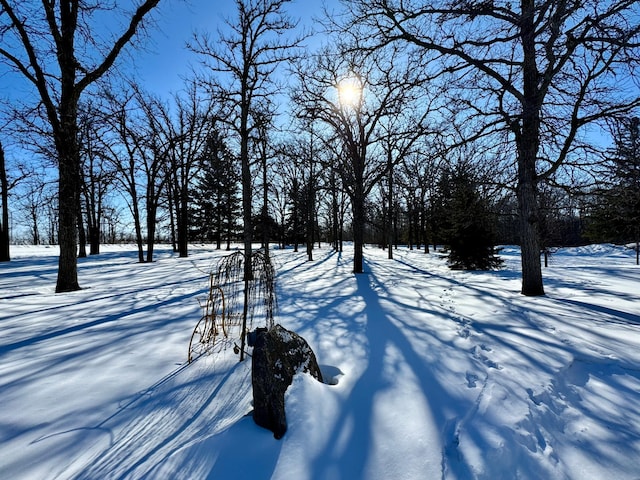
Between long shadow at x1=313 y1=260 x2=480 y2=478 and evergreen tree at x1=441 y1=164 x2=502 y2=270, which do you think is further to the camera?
evergreen tree at x1=441 y1=164 x2=502 y2=270

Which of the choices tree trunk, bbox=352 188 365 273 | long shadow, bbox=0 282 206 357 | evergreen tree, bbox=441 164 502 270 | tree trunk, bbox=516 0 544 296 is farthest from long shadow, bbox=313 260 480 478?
evergreen tree, bbox=441 164 502 270

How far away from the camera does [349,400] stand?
2568 millimetres

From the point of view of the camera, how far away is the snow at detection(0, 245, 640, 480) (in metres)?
1.86

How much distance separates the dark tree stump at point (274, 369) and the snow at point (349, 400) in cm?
11

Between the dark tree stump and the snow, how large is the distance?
0.35ft

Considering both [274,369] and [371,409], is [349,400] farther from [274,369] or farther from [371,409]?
[274,369]

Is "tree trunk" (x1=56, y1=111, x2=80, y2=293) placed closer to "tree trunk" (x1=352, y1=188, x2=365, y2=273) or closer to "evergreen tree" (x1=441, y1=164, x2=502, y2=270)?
"tree trunk" (x1=352, y1=188, x2=365, y2=273)

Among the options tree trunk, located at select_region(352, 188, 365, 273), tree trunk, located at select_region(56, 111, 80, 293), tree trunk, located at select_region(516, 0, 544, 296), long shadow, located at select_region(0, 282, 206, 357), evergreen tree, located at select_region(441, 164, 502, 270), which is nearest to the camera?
long shadow, located at select_region(0, 282, 206, 357)

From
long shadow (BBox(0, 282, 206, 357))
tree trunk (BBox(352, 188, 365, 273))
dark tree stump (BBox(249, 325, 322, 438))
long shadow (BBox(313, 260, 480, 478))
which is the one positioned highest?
tree trunk (BBox(352, 188, 365, 273))

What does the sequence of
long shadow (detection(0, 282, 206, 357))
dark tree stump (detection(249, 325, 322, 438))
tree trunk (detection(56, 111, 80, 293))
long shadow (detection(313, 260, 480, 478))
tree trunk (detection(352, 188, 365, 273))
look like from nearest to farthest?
long shadow (detection(313, 260, 480, 478)) < dark tree stump (detection(249, 325, 322, 438)) < long shadow (detection(0, 282, 206, 357)) < tree trunk (detection(56, 111, 80, 293)) < tree trunk (detection(352, 188, 365, 273))

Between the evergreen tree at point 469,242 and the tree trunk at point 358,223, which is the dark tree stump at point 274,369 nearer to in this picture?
the tree trunk at point 358,223

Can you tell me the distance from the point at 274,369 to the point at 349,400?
2.49 feet

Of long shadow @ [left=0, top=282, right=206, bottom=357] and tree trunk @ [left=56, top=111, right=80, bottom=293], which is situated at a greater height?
tree trunk @ [left=56, top=111, right=80, bottom=293]

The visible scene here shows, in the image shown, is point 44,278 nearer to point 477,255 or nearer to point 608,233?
point 477,255
